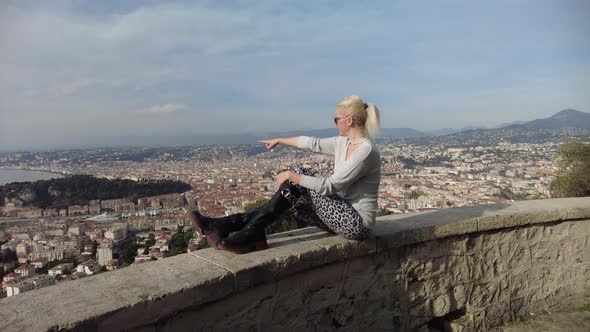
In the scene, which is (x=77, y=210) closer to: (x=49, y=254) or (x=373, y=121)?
(x=49, y=254)

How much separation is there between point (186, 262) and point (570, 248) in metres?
2.77

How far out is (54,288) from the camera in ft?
5.32

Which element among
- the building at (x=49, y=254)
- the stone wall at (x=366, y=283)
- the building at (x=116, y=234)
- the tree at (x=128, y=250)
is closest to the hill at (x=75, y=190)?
the building at (x=116, y=234)

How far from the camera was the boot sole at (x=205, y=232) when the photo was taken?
2.13 meters

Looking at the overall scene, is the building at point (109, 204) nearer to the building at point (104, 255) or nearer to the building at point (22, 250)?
the building at point (22, 250)

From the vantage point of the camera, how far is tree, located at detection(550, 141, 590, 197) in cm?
763

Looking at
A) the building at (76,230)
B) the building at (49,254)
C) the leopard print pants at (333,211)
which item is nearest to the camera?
the leopard print pants at (333,211)

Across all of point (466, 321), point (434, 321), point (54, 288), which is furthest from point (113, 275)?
point (466, 321)

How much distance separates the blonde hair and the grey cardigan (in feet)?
0.29

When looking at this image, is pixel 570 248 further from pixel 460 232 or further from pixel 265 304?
pixel 265 304

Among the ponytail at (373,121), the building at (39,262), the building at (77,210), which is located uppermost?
the ponytail at (373,121)

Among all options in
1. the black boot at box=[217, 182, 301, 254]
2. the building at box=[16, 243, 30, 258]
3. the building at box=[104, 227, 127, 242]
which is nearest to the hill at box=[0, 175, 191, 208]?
the building at box=[104, 227, 127, 242]

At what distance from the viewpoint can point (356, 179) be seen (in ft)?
7.20

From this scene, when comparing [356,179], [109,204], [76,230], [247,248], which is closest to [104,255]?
[76,230]
